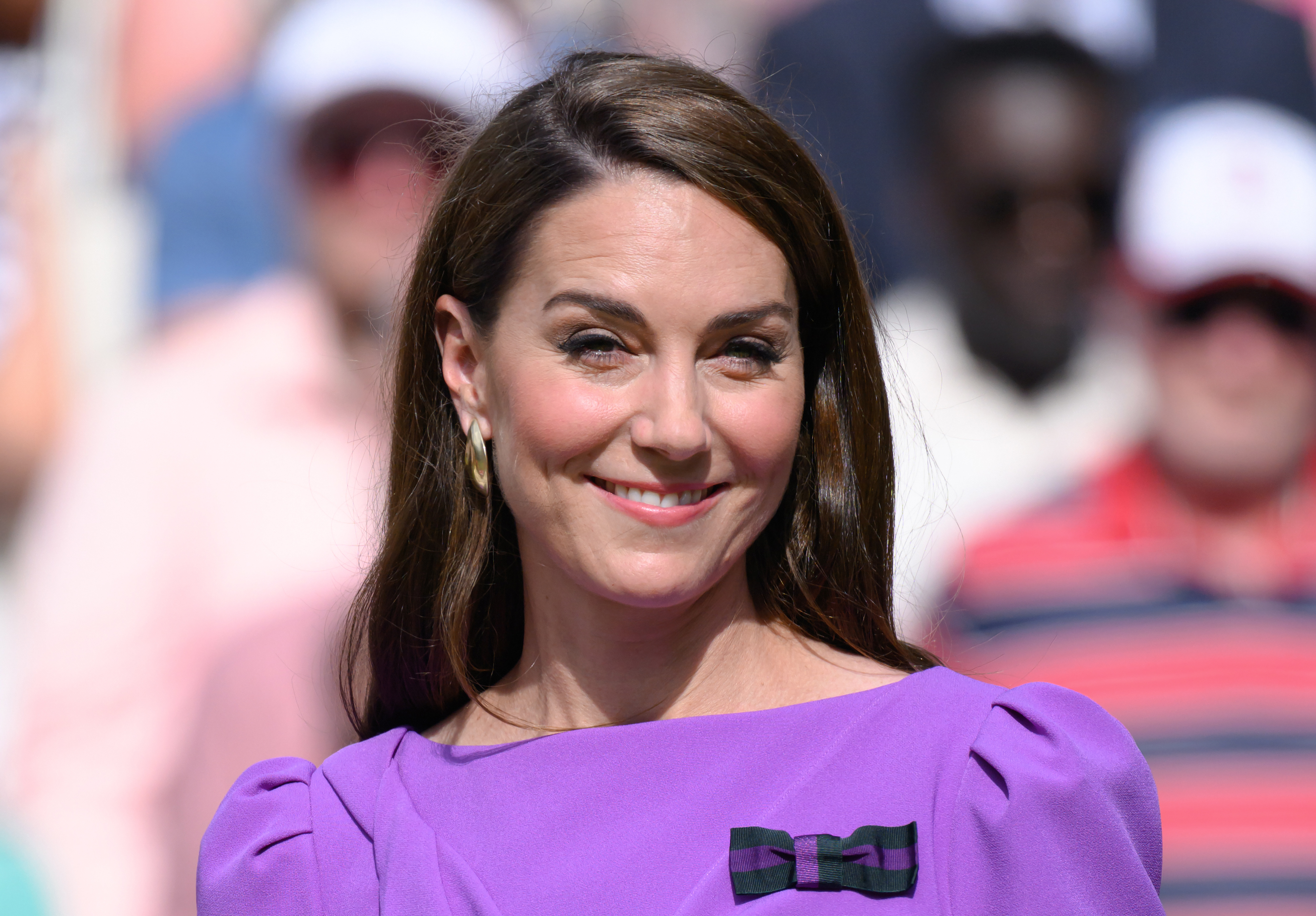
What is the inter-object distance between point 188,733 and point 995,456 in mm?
2724

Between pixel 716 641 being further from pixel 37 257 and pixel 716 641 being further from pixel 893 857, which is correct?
pixel 37 257

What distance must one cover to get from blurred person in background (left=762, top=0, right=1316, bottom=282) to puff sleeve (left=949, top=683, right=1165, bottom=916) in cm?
319

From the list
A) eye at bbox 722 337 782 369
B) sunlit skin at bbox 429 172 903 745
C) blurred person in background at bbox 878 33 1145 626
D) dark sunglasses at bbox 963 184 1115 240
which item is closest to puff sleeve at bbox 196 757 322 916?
sunlit skin at bbox 429 172 903 745

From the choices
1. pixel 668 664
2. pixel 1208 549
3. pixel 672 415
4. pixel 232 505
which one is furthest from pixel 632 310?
pixel 1208 549

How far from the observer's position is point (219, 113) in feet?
15.4

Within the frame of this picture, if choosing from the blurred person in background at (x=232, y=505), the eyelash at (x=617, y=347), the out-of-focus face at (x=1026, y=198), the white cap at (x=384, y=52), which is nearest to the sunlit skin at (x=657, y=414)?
the eyelash at (x=617, y=347)

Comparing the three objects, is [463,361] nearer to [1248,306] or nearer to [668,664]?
[668,664]

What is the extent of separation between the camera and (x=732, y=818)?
1701mm

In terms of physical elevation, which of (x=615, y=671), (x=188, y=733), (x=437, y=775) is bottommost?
(x=188, y=733)

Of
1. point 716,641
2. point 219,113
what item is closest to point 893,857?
point 716,641

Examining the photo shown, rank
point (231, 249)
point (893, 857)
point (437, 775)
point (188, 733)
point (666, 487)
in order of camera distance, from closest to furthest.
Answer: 1. point (893, 857)
2. point (666, 487)
3. point (437, 775)
4. point (188, 733)
5. point (231, 249)

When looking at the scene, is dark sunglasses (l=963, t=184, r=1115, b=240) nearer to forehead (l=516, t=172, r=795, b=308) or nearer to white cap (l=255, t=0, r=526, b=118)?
white cap (l=255, t=0, r=526, b=118)

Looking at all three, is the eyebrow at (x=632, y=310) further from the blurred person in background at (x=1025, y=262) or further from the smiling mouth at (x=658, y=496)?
the blurred person in background at (x=1025, y=262)

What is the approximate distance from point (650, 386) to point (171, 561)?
3.22m
